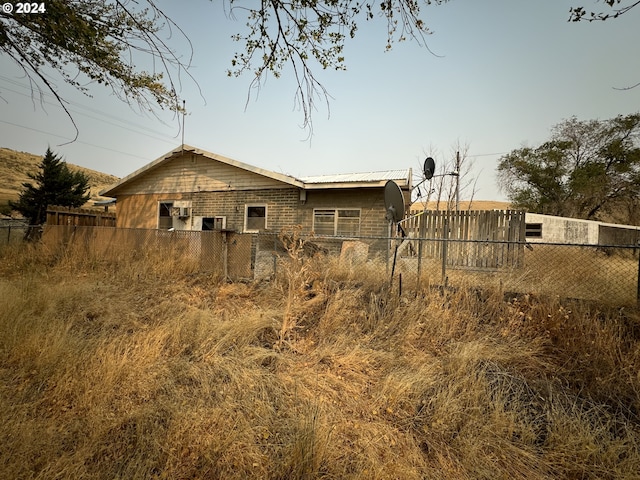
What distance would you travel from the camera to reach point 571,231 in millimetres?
15539

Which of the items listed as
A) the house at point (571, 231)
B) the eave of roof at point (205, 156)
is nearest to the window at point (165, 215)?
the eave of roof at point (205, 156)

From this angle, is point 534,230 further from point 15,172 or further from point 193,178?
point 15,172

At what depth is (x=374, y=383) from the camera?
3129mm

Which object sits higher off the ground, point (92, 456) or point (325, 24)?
point (325, 24)

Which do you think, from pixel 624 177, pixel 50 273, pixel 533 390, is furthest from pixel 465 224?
pixel 624 177

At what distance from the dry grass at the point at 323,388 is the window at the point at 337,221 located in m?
5.84

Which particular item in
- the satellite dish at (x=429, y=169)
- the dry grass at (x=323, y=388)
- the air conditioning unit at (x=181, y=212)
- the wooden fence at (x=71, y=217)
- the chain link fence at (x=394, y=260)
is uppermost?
the satellite dish at (x=429, y=169)

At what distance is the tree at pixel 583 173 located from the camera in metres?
21.8

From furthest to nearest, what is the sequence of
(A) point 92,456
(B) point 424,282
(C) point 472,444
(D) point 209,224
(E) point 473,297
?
(D) point 209,224, (B) point 424,282, (E) point 473,297, (C) point 472,444, (A) point 92,456

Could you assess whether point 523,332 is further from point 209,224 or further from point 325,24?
point 209,224

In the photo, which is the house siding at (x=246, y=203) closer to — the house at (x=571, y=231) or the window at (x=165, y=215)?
the window at (x=165, y=215)

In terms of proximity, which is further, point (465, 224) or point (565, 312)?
point (465, 224)

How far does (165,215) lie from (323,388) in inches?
517

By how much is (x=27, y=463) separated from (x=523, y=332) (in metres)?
5.15
